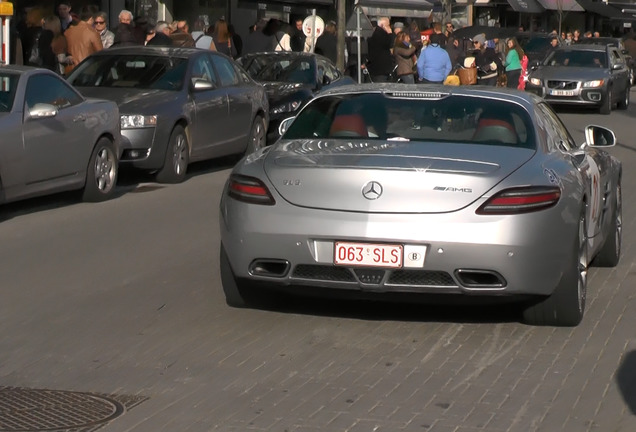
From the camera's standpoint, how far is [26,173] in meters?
12.5

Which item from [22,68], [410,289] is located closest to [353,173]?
[410,289]

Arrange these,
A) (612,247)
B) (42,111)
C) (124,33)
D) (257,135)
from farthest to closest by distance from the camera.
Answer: (124,33) < (257,135) < (42,111) < (612,247)

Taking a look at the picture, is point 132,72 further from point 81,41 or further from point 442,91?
point 442,91

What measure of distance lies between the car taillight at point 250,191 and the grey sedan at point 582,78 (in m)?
24.7

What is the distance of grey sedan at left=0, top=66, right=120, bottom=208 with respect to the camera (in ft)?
40.7

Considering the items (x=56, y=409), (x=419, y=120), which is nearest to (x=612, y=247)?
(x=419, y=120)

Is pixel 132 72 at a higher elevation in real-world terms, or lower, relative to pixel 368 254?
lower

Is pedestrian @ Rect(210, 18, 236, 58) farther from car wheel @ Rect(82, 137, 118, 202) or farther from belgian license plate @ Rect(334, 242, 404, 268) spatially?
belgian license plate @ Rect(334, 242, 404, 268)

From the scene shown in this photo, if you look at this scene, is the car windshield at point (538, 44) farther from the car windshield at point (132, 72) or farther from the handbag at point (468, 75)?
the car windshield at point (132, 72)

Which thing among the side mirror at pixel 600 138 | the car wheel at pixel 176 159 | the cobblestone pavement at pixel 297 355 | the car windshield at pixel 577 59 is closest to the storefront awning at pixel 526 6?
the car windshield at pixel 577 59

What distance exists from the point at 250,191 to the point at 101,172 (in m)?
6.56

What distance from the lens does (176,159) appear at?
16172 mm

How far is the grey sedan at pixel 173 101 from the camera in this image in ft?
51.4

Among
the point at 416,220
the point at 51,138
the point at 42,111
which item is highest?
the point at 416,220
